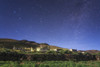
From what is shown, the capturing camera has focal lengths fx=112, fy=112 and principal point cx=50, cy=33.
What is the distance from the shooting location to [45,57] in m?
18.4

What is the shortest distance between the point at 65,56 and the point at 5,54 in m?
10.3

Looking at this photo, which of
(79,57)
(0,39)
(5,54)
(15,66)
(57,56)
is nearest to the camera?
(15,66)

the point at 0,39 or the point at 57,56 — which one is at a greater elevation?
the point at 0,39

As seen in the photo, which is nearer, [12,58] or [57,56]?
[12,58]

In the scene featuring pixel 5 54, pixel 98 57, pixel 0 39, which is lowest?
pixel 98 57

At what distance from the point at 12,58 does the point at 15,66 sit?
34.5 feet

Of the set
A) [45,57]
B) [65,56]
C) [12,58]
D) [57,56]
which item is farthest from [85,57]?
[12,58]

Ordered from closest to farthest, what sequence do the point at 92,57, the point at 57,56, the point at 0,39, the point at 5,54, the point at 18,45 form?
the point at 5,54
the point at 57,56
the point at 92,57
the point at 18,45
the point at 0,39

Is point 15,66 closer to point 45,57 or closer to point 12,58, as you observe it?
point 12,58

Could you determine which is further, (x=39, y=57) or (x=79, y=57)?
(x=79, y=57)

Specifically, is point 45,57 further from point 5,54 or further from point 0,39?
point 0,39

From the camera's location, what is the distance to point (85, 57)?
23719 mm

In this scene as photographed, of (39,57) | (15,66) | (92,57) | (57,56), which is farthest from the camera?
(92,57)

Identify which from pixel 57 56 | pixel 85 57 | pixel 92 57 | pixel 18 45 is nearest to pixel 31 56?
pixel 57 56
